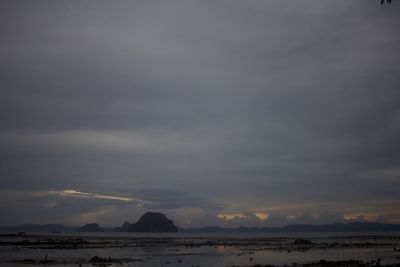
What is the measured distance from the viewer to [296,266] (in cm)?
5062

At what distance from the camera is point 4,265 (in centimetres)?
5450

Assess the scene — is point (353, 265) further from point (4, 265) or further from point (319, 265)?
point (4, 265)

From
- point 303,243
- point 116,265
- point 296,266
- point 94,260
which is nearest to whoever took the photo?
point 296,266

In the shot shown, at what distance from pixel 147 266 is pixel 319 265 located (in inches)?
918

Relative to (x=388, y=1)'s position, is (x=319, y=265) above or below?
below

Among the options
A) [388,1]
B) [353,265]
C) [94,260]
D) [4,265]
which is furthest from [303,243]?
[388,1]

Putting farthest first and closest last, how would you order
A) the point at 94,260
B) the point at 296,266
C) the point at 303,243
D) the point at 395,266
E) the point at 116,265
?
1. the point at 303,243
2. the point at 94,260
3. the point at 116,265
4. the point at 296,266
5. the point at 395,266

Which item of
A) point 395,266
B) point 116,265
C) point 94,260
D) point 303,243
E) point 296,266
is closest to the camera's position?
point 395,266

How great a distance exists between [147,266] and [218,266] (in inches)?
392

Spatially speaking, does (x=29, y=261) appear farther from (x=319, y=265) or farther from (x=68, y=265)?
(x=319, y=265)

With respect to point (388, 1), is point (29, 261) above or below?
below

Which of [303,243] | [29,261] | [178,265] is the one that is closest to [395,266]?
[178,265]

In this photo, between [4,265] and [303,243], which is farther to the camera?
[303,243]

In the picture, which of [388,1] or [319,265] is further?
[319,265]
